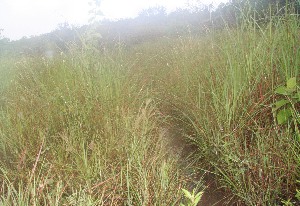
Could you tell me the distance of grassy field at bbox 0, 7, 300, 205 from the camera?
5.51ft

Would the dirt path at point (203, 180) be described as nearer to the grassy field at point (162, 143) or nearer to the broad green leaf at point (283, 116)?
the grassy field at point (162, 143)

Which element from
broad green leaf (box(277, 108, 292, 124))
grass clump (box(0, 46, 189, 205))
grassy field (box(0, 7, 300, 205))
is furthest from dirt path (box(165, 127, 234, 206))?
broad green leaf (box(277, 108, 292, 124))

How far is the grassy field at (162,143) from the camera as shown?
1679 millimetres

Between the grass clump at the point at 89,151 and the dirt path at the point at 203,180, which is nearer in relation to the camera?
the grass clump at the point at 89,151

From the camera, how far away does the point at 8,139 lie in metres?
2.25

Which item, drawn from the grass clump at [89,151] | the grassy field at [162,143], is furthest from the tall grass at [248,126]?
the grass clump at [89,151]

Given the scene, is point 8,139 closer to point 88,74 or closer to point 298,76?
point 88,74

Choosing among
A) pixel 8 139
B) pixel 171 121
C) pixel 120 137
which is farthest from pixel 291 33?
pixel 8 139

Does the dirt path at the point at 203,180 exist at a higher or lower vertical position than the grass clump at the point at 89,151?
lower

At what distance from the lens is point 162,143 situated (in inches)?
87.9

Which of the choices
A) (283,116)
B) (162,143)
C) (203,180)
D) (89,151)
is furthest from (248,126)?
(89,151)

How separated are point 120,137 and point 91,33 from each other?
2.71 metres

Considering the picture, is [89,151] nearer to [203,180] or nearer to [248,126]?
[203,180]

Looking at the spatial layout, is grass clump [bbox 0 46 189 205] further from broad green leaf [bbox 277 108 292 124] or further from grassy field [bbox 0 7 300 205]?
broad green leaf [bbox 277 108 292 124]
